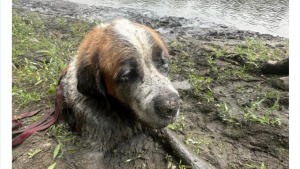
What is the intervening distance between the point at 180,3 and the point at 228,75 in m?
10.7

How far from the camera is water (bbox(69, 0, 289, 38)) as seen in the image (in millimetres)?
10680

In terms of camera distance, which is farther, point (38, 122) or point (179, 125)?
point (179, 125)

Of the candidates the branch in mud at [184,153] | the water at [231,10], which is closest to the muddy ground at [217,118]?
the branch in mud at [184,153]

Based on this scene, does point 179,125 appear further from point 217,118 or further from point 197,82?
point 197,82

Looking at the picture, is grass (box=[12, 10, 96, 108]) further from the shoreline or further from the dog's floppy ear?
the shoreline

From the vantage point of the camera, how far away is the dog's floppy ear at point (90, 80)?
107 inches

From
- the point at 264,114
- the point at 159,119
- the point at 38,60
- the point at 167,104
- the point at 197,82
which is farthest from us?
the point at 38,60

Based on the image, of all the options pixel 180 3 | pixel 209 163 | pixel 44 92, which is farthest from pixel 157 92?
pixel 180 3

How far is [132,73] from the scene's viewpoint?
2.59 meters

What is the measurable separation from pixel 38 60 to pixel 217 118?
164 inches

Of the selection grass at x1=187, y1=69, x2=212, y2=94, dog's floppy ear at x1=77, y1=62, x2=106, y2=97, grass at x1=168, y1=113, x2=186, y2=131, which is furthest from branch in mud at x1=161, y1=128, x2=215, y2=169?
grass at x1=187, y1=69, x2=212, y2=94

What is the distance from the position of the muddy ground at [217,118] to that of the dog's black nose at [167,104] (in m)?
1.02

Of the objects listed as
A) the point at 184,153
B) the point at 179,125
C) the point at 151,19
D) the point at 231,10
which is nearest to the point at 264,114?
the point at 179,125

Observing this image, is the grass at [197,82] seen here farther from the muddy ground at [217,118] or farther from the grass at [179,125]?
the grass at [179,125]
